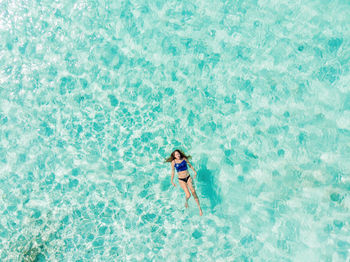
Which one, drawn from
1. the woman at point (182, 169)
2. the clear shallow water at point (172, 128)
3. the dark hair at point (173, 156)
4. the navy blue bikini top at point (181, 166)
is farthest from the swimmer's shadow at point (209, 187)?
the navy blue bikini top at point (181, 166)

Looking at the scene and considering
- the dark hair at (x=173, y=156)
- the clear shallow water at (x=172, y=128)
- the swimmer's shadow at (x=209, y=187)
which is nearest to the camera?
the dark hair at (x=173, y=156)

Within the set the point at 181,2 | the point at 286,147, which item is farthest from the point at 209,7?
the point at 286,147

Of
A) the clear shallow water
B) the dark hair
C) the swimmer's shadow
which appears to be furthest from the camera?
the swimmer's shadow

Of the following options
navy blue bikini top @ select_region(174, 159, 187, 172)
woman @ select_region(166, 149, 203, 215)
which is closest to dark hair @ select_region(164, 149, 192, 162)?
woman @ select_region(166, 149, 203, 215)

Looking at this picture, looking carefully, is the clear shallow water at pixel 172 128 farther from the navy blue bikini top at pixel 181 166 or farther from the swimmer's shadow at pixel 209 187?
the navy blue bikini top at pixel 181 166

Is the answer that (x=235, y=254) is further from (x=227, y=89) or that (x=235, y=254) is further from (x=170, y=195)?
(x=227, y=89)

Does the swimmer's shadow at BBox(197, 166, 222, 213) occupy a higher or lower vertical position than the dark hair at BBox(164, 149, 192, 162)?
lower

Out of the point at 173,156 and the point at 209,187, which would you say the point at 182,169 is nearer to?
the point at 173,156

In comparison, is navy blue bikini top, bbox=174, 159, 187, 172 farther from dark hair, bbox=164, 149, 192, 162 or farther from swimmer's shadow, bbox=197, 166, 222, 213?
swimmer's shadow, bbox=197, 166, 222, 213

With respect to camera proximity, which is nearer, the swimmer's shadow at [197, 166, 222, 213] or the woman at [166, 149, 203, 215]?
the woman at [166, 149, 203, 215]
